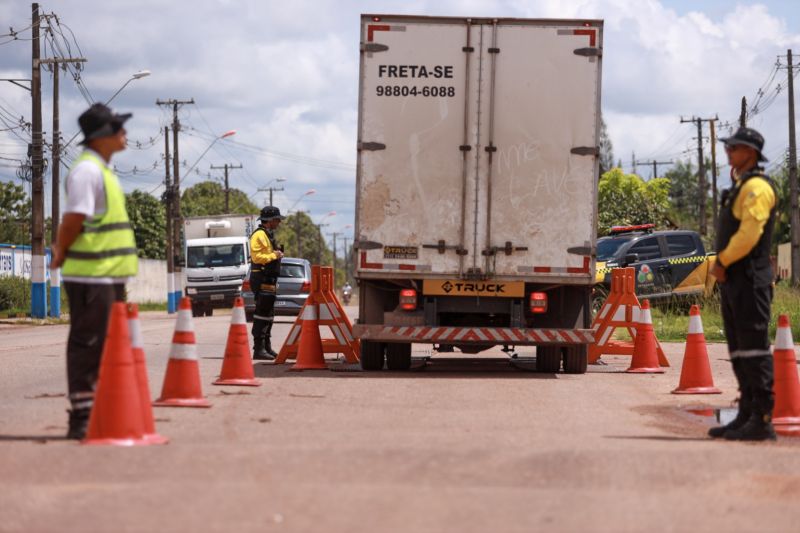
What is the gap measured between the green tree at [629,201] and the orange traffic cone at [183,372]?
169 ft

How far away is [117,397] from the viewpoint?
25.2 feet

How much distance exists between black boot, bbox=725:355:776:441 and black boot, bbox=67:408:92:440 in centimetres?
411

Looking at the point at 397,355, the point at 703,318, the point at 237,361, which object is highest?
the point at 237,361

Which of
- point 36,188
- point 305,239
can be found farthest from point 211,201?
point 36,188

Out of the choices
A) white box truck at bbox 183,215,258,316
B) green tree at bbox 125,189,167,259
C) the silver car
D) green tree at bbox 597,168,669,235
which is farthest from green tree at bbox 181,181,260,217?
the silver car

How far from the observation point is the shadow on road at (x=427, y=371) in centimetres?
1407

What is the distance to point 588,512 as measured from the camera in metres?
6.00

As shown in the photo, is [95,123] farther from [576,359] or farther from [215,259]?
[215,259]

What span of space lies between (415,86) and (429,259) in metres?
1.82

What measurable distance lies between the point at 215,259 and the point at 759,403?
1402 inches

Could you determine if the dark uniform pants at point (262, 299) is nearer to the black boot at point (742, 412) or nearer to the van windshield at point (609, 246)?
the black boot at point (742, 412)

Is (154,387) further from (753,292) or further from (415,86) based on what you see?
(753,292)

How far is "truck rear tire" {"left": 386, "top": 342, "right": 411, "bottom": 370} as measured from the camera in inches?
583

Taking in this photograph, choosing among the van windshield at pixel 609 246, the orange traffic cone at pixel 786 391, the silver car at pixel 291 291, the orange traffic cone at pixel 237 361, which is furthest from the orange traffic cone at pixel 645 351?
the silver car at pixel 291 291
